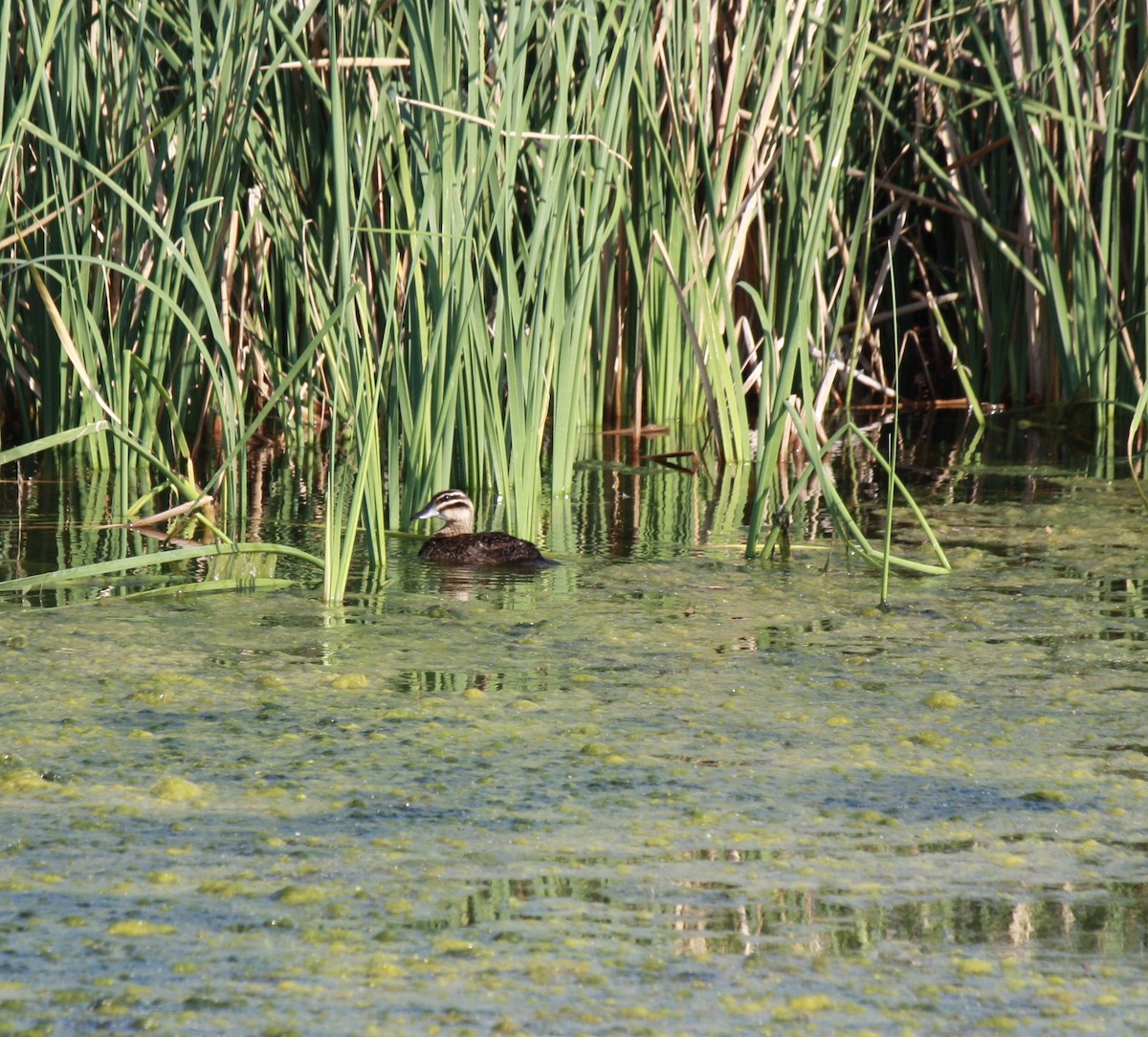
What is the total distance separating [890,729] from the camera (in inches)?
126

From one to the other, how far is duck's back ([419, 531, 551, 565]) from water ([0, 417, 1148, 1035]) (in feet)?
0.56

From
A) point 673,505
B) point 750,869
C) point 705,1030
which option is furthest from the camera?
point 673,505

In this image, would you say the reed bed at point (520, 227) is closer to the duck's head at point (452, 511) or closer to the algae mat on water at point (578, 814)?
the duck's head at point (452, 511)

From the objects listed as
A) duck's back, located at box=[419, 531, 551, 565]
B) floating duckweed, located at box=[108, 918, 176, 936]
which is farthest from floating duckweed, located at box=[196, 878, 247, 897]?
duck's back, located at box=[419, 531, 551, 565]

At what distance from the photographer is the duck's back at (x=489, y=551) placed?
4.62 m

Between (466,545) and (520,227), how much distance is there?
0.97 metres

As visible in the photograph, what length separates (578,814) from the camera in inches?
108

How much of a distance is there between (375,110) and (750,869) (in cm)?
252

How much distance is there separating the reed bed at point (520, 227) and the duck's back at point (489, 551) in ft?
0.93

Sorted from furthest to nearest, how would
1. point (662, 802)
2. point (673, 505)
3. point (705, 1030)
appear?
point (673, 505) < point (662, 802) < point (705, 1030)

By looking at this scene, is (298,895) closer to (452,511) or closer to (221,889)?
(221,889)

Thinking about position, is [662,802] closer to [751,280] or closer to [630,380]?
[630,380]

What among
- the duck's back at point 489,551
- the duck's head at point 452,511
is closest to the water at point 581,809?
the duck's back at point 489,551

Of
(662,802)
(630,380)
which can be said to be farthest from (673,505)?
(662,802)
